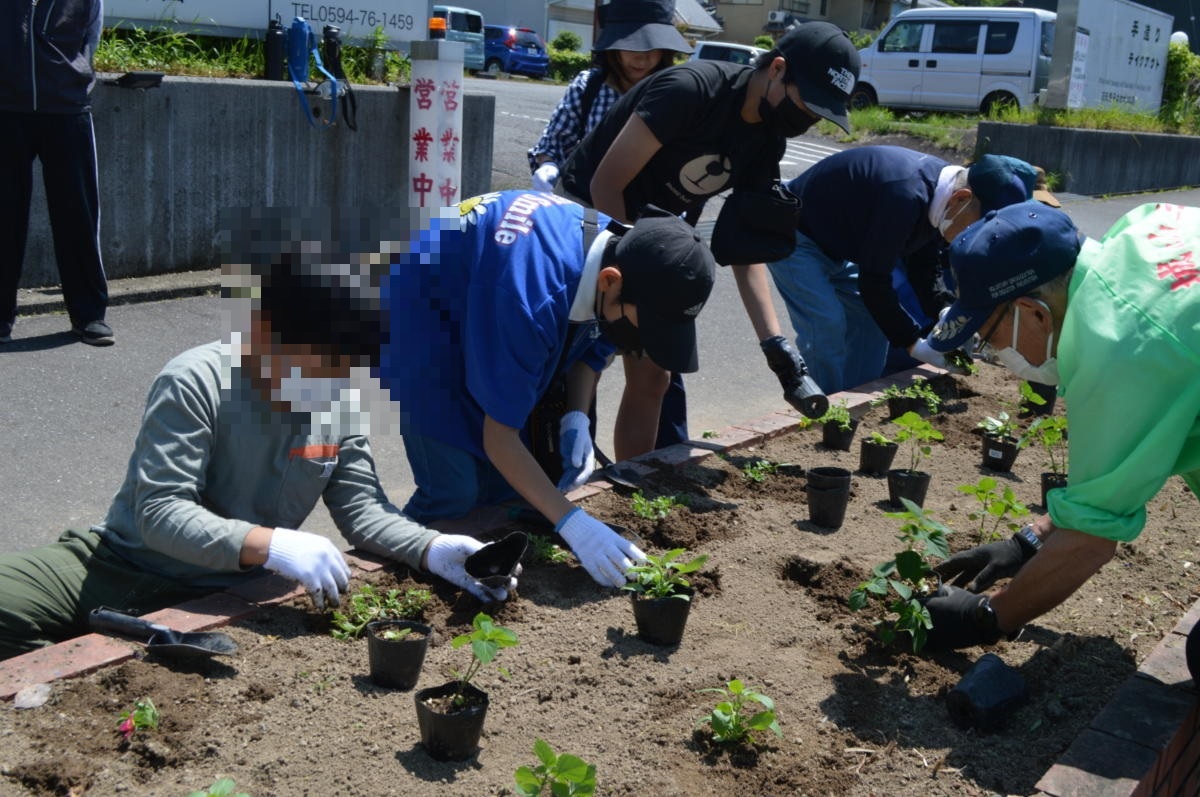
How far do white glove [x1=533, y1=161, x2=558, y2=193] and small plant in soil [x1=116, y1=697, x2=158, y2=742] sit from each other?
9.61 ft

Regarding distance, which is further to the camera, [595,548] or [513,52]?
[513,52]

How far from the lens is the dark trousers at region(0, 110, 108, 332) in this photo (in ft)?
20.4

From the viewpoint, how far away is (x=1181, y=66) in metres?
20.9

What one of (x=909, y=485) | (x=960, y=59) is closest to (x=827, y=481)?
(x=909, y=485)

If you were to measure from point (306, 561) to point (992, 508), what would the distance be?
6.53 feet

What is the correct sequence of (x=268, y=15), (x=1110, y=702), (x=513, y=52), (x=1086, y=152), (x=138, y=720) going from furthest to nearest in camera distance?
(x=513, y=52), (x=1086, y=152), (x=268, y=15), (x=1110, y=702), (x=138, y=720)

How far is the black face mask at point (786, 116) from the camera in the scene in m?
4.14

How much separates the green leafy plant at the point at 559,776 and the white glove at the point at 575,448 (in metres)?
1.63

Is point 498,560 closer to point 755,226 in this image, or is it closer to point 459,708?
point 459,708

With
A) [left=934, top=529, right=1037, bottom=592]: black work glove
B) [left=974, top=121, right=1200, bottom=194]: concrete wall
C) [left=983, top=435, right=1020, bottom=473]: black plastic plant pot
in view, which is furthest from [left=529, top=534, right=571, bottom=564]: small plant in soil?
[left=974, top=121, right=1200, bottom=194]: concrete wall

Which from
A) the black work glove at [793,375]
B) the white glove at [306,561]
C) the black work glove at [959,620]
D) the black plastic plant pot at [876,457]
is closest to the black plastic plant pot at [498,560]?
the white glove at [306,561]

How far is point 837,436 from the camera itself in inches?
197

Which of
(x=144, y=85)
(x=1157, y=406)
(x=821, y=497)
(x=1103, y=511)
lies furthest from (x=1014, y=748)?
(x=144, y=85)

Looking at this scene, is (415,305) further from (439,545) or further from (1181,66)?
(1181,66)
